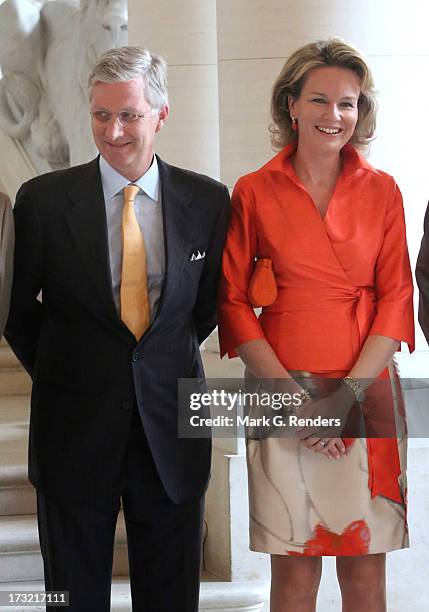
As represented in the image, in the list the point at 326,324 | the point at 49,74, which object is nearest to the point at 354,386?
the point at 326,324

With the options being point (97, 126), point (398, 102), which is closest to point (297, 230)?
point (97, 126)

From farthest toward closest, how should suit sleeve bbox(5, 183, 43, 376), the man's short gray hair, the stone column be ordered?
the stone column
suit sleeve bbox(5, 183, 43, 376)
the man's short gray hair

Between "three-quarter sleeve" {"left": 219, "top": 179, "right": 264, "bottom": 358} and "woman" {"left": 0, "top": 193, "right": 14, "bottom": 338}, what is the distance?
0.61 metres

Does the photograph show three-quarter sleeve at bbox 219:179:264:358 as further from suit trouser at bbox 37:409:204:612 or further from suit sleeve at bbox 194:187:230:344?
suit trouser at bbox 37:409:204:612

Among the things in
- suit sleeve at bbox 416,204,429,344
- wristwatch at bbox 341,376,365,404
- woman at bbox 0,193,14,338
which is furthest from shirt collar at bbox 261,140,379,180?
woman at bbox 0,193,14,338

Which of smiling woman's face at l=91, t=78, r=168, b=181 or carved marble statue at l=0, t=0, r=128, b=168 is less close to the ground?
carved marble statue at l=0, t=0, r=128, b=168

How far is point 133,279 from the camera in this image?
10.4 ft

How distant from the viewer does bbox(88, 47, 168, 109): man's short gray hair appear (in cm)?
310

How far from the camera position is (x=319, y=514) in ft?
10.9

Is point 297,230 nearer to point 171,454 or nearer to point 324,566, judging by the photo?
point 171,454

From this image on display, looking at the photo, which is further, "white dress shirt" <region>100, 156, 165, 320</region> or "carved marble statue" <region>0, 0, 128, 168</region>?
"carved marble statue" <region>0, 0, 128, 168</region>

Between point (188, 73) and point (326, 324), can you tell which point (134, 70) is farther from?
point (188, 73)

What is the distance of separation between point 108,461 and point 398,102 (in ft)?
6.55

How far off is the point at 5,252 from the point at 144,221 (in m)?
0.39
